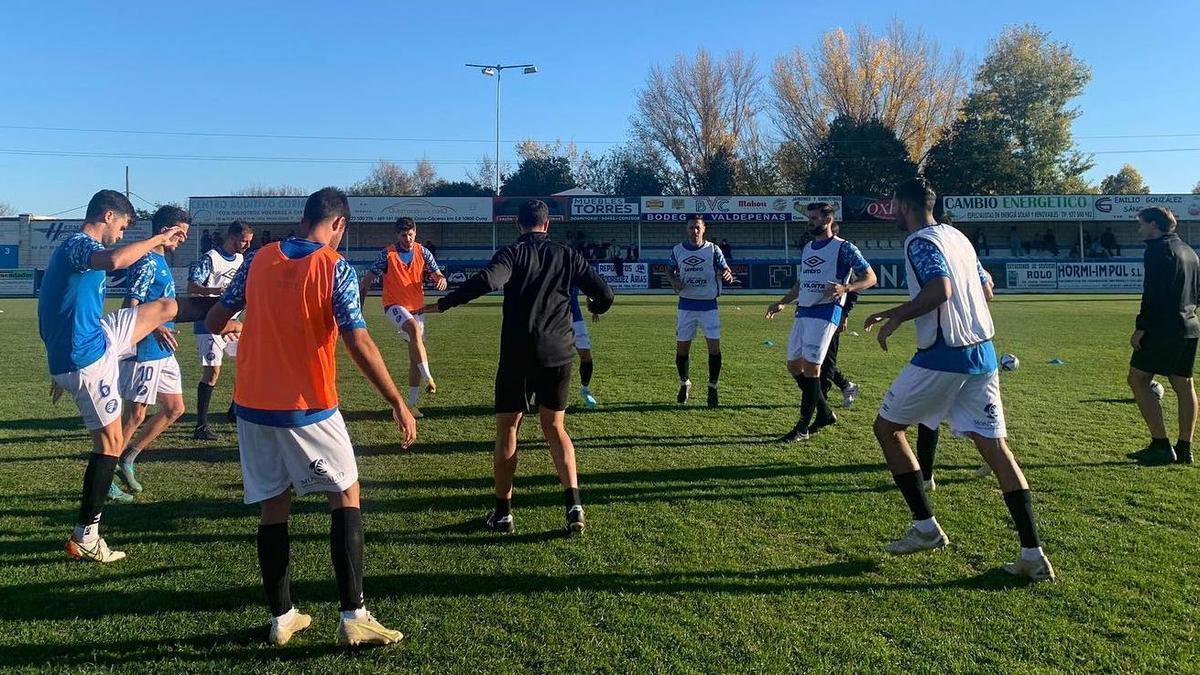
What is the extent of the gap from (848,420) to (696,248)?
2660 millimetres

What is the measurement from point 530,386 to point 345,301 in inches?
63.8

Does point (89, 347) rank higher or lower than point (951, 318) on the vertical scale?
lower

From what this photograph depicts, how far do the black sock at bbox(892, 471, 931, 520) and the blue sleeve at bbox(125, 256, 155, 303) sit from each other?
218 inches

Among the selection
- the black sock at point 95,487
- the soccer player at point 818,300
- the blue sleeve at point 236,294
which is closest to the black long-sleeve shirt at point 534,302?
the blue sleeve at point 236,294

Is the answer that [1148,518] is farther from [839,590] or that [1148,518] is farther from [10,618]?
[10,618]

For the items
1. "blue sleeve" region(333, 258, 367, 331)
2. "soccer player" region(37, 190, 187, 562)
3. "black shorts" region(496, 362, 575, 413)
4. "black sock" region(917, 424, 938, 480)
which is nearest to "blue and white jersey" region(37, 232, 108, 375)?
"soccer player" region(37, 190, 187, 562)


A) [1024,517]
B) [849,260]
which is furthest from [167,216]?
[1024,517]

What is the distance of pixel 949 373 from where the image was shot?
4.09m

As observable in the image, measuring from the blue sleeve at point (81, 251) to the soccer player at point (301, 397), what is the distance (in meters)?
1.61

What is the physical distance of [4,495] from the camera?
17.8ft

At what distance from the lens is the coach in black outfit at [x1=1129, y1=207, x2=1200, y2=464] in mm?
6219

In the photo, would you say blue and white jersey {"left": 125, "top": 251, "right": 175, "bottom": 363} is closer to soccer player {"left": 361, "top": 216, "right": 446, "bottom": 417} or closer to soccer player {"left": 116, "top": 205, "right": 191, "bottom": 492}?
soccer player {"left": 116, "top": 205, "right": 191, "bottom": 492}

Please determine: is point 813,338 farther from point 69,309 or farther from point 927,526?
point 69,309

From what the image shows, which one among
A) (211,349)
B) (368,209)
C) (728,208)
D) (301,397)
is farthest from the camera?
(728,208)
